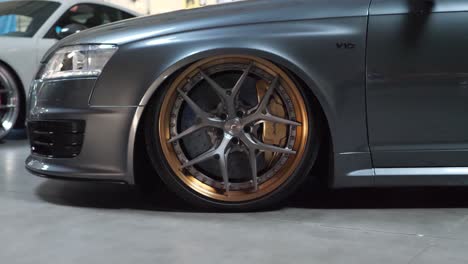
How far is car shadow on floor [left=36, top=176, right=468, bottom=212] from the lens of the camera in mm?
2693

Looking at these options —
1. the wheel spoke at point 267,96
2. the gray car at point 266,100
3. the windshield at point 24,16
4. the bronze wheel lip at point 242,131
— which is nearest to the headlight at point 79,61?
the gray car at point 266,100

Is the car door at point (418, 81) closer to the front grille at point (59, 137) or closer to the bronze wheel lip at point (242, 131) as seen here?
the bronze wheel lip at point (242, 131)

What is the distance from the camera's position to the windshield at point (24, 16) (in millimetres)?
5344

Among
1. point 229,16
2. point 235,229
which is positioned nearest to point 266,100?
point 229,16

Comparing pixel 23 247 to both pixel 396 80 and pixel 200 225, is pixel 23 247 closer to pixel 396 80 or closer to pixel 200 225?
pixel 200 225

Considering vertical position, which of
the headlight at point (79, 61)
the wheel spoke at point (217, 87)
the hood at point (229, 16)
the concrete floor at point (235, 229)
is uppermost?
the hood at point (229, 16)

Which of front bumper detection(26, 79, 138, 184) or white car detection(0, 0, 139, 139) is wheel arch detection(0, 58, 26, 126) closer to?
white car detection(0, 0, 139, 139)

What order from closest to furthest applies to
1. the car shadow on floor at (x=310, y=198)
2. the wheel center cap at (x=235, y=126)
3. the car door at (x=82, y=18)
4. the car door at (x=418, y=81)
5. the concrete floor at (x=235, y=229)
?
the concrete floor at (x=235, y=229) < the car door at (x=418, y=81) < the wheel center cap at (x=235, y=126) < the car shadow on floor at (x=310, y=198) < the car door at (x=82, y=18)

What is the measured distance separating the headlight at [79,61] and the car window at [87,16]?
2814 mm

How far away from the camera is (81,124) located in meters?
A: 2.56

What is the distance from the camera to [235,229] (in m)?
2.35

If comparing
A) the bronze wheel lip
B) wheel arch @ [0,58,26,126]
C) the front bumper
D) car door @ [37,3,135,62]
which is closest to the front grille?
the front bumper

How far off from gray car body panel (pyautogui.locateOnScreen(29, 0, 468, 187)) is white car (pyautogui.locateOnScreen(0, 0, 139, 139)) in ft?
9.15

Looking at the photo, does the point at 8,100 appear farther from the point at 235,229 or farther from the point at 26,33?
the point at 235,229
